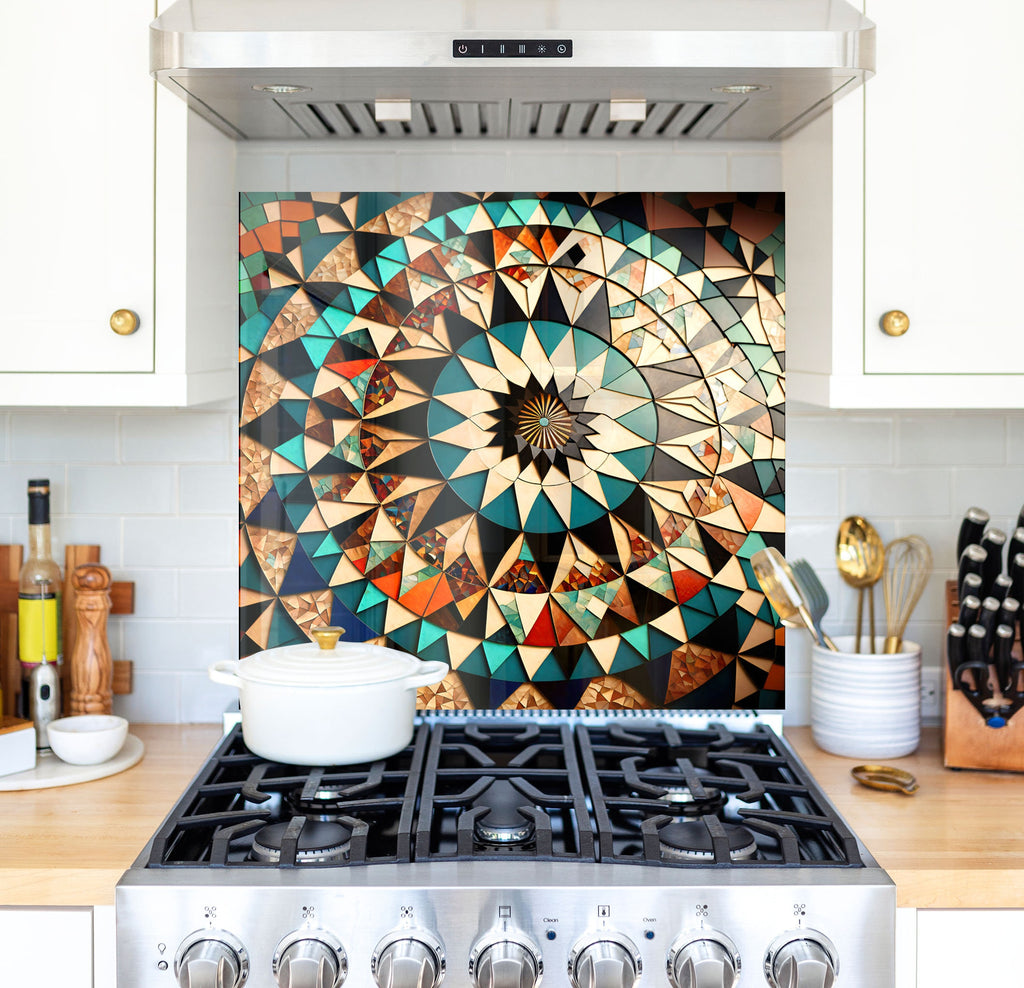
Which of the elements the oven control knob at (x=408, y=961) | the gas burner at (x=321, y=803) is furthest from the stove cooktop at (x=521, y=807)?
the oven control knob at (x=408, y=961)

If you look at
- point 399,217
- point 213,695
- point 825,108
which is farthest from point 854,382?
point 213,695

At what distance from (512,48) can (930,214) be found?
670 mm

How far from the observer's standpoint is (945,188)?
5.41 ft

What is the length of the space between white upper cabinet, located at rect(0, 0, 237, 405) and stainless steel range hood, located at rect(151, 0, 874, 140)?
4.7 inches

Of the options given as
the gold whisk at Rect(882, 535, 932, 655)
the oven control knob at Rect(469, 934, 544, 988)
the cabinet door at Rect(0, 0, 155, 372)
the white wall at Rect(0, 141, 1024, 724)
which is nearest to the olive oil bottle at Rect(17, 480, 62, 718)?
the white wall at Rect(0, 141, 1024, 724)

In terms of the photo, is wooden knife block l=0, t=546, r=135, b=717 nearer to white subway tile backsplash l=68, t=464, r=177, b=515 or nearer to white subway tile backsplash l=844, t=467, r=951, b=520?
white subway tile backsplash l=68, t=464, r=177, b=515

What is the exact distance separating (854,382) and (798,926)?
2.54ft

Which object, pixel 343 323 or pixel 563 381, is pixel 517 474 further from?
pixel 343 323

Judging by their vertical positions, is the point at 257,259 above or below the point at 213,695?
above

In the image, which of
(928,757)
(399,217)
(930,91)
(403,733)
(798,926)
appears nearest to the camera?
(798,926)

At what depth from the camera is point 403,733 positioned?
1.78 metres

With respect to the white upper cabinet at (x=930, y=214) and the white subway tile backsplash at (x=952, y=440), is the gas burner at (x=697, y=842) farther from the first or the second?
the white subway tile backsplash at (x=952, y=440)

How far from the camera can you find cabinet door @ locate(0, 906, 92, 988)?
1442 millimetres

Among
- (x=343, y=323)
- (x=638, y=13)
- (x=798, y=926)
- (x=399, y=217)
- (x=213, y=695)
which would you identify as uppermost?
(x=638, y=13)
